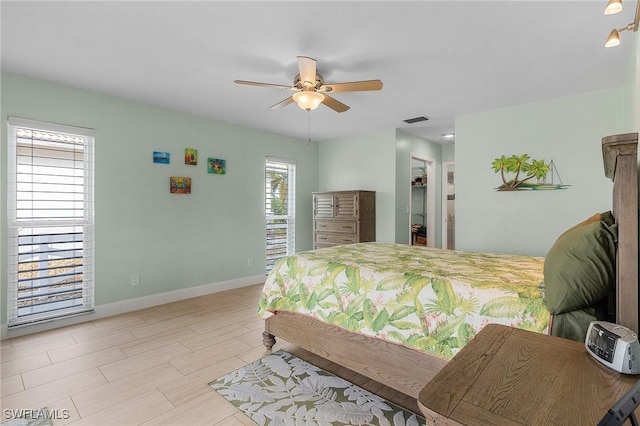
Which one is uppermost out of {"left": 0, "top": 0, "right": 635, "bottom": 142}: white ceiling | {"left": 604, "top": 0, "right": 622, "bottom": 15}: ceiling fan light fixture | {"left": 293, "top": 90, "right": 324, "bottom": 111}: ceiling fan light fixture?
{"left": 0, "top": 0, "right": 635, "bottom": 142}: white ceiling

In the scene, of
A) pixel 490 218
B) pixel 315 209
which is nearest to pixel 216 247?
pixel 315 209

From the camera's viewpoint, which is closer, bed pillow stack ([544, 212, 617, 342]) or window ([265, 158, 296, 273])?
bed pillow stack ([544, 212, 617, 342])

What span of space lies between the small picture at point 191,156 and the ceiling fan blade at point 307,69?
2.31 metres

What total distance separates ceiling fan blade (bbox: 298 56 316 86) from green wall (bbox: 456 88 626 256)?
2578 mm

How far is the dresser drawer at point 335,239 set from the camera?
4941 mm

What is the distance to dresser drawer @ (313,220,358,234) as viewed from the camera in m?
4.93

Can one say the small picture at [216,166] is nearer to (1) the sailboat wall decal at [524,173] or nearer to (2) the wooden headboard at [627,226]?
(1) the sailboat wall decal at [524,173]

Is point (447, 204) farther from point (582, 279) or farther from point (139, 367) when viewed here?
point (139, 367)

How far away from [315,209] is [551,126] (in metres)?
3.44

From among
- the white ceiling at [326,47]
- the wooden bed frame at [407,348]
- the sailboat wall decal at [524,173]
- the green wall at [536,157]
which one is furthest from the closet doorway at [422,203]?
the wooden bed frame at [407,348]

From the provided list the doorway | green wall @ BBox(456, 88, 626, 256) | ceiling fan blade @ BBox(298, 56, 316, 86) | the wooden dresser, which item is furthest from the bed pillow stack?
the doorway

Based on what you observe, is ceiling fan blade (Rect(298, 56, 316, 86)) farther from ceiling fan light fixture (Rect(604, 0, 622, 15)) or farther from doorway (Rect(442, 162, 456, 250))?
doorway (Rect(442, 162, 456, 250))

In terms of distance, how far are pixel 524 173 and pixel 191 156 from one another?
166 inches

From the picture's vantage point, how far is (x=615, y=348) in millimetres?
815
